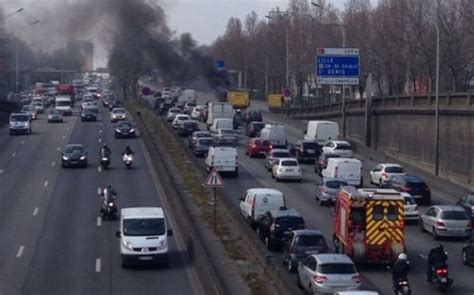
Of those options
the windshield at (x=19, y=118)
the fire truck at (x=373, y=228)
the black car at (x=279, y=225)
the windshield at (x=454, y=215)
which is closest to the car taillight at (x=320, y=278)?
the fire truck at (x=373, y=228)

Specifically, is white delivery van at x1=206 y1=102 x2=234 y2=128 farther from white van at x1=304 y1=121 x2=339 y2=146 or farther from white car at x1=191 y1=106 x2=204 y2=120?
white van at x1=304 y1=121 x2=339 y2=146

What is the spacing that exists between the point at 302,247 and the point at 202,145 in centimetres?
3413

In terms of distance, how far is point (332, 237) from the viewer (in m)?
37.4

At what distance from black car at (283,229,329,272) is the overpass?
25.4 metres

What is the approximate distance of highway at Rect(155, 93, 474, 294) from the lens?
30578 mm

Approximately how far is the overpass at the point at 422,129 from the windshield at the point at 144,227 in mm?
26060

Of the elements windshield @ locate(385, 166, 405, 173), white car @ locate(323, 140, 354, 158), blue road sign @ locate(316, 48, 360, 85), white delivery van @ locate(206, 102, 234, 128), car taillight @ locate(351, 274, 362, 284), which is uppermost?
blue road sign @ locate(316, 48, 360, 85)

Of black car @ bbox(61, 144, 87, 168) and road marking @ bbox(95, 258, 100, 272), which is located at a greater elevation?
black car @ bbox(61, 144, 87, 168)

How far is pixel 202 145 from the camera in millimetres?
65250

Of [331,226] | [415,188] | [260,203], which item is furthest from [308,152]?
[260,203]

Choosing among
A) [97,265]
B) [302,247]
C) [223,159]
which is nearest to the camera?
[302,247]

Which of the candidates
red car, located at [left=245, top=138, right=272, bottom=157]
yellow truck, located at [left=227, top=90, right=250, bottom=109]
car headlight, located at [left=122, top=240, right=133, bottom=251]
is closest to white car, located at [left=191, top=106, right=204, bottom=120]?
yellow truck, located at [left=227, top=90, right=250, bottom=109]

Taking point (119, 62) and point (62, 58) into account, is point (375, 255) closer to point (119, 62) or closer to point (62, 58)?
point (119, 62)

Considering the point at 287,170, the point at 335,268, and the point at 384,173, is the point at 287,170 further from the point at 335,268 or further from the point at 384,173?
the point at 335,268
